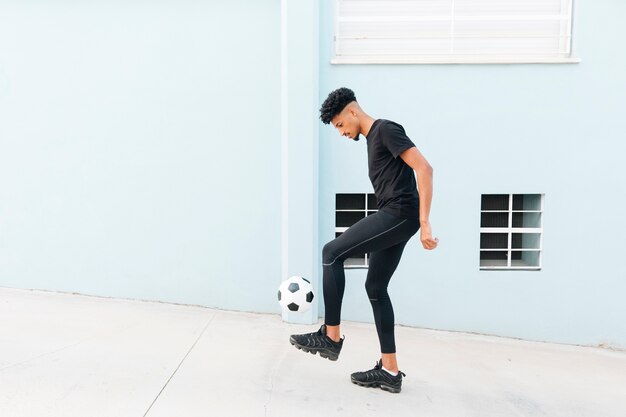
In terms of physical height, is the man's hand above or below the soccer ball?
above

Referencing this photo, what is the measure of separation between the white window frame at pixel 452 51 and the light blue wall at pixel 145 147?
705 millimetres

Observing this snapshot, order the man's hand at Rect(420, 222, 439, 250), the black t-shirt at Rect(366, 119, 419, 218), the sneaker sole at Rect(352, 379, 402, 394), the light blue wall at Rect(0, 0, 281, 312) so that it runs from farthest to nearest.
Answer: the light blue wall at Rect(0, 0, 281, 312) < the sneaker sole at Rect(352, 379, 402, 394) < the black t-shirt at Rect(366, 119, 419, 218) < the man's hand at Rect(420, 222, 439, 250)

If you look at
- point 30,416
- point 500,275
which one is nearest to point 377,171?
point 30,416

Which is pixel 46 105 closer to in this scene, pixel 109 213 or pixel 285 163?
pixel 109 213

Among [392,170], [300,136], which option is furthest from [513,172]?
[392,170]

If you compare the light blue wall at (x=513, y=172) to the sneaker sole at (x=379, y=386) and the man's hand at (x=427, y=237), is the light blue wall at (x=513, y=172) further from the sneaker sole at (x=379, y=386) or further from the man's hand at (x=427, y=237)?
the man's hand at (x=427, y=237)

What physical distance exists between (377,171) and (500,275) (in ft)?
8.84

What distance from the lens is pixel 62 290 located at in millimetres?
5148

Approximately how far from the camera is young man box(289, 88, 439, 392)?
9.46 feet

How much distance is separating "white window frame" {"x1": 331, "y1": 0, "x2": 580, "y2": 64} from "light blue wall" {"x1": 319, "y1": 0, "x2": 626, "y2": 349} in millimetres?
72

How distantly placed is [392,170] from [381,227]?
1.12 feet

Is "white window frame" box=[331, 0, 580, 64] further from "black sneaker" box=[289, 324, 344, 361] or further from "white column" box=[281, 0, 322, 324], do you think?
"black sneaker" box=[289, 324, 344, 361]

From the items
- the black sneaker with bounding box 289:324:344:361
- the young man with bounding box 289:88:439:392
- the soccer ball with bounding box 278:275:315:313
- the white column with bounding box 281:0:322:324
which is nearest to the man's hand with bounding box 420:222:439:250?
the young man with bounding box 289:88:439:392

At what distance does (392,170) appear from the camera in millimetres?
2990
